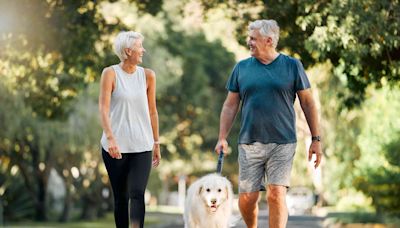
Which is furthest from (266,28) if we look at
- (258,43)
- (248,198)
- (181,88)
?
(181,88)

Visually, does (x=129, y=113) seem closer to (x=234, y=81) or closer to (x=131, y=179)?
(x=131, y=179)

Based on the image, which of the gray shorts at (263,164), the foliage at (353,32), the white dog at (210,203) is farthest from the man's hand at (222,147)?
the foliage at (353,32)

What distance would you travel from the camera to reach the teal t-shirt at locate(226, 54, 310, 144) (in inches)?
396

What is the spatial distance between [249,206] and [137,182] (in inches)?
44.0

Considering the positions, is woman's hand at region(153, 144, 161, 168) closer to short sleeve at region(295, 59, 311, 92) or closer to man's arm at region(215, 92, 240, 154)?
man's arm at region(215, 92, 240, 154)

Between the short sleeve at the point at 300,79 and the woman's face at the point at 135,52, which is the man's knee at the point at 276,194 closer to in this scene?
the short sleeve at the point at 300,79

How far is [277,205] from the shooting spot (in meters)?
10.1

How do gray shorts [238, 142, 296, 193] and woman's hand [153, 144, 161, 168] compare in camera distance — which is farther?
woman's hand [153, 144, 161, 168]

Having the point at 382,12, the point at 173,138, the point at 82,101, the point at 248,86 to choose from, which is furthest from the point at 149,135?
the point at 173,138

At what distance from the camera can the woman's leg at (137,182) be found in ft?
32.6

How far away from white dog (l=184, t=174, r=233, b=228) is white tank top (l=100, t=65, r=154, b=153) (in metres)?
1.00

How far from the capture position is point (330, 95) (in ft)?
129

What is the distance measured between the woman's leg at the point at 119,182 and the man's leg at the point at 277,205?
51.5 inches

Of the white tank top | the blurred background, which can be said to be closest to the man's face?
the white tank top
